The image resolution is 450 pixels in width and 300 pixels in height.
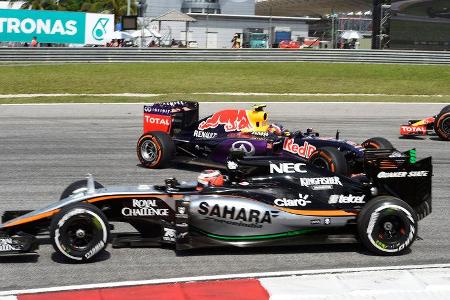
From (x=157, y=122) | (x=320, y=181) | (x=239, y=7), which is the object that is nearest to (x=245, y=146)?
(x=157, y=122)

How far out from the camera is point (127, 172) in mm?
13391

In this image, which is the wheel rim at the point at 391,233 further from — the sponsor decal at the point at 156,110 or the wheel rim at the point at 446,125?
the wheel rim at the point at 446,125

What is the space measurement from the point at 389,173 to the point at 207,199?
210 centimetres

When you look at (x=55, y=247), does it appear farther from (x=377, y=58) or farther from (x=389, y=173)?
(x=377, y=58)

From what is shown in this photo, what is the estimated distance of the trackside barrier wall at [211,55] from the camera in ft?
115

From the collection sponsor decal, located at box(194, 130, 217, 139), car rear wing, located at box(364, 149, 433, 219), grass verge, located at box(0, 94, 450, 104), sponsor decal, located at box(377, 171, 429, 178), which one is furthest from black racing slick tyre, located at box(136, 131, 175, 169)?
grass verge, located at box(0, 94, 450, 104)

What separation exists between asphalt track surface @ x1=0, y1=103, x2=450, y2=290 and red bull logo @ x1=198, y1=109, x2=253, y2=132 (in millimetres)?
979

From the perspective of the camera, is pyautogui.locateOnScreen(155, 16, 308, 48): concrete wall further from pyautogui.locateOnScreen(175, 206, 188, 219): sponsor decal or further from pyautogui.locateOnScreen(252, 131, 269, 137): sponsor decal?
pyautogui.locateOnScreen(175, 206, 188, 219): sponsor decal

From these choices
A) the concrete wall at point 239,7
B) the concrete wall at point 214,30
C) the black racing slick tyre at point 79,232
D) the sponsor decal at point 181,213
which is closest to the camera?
the black racing slick tyre at point 79,232

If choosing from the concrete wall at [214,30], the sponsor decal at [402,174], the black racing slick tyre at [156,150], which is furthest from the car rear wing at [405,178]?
the concrete wall at [214,30]

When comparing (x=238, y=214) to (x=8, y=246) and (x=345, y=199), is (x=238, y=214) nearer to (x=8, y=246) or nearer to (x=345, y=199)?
(x=345, y=199)

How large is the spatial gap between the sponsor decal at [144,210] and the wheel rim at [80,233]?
1.70ft

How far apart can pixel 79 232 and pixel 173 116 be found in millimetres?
6528

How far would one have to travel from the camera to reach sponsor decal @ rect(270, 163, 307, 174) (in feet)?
28.2
